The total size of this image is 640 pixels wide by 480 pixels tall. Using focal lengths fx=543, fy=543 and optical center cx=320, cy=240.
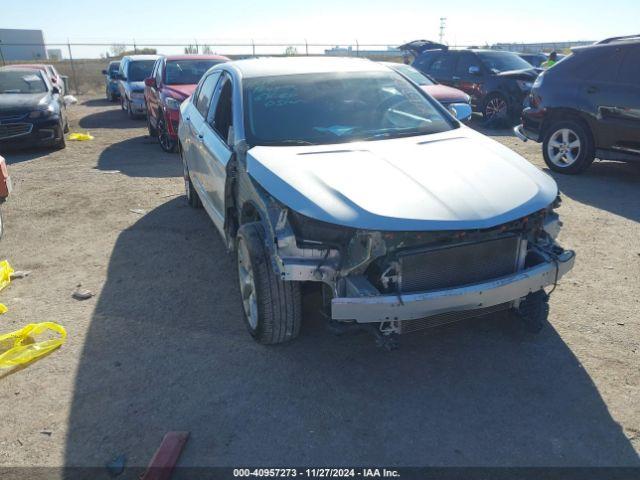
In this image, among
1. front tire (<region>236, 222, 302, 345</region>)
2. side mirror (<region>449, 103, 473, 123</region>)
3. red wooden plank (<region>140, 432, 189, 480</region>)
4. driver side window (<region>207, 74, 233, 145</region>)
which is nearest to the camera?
red wooden plank (<region>140, 432, 189, 480</region>)

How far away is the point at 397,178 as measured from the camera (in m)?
3.27

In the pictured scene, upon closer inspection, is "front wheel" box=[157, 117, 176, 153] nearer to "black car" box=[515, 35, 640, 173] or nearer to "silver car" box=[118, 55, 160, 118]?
"silver car" box=[118, 55, 160, 118]

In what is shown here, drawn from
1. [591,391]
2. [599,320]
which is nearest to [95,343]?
[591,391]

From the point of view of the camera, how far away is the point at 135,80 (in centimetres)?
1496

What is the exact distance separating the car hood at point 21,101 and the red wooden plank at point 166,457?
9454 mm

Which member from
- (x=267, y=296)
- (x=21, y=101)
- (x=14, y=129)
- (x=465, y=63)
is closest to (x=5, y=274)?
(x=267, y=296)

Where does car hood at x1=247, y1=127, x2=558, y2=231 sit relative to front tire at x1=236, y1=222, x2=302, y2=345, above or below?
above

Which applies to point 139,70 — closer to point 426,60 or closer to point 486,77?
point 426,60

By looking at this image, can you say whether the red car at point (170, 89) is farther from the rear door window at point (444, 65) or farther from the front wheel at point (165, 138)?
the rear door window at point (444, 65)

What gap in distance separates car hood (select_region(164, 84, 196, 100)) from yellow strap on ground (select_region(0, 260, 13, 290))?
5320 millimetres

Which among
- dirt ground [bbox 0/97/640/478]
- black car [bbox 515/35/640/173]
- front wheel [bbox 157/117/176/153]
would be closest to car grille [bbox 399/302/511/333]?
dirt ground [bbox 0/97/640/478]

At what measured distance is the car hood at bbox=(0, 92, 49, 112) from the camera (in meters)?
10.1

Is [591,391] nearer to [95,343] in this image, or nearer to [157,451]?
[157,451]

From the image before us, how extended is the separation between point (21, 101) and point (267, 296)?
9.41m
